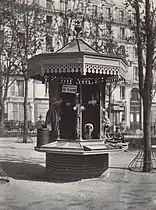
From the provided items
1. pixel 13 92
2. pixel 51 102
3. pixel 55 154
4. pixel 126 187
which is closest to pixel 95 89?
pixel 51 102

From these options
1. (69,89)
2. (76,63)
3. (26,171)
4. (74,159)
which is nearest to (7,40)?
(26,171)

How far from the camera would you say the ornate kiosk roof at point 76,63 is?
1070 cm

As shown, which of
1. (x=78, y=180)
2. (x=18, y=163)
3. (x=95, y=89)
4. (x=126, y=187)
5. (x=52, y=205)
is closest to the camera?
(x=52, y=205)

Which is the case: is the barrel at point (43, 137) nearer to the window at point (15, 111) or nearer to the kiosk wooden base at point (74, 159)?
the kiosk wooden base at point (74, 159)

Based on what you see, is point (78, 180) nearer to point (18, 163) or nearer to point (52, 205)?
point (52, 205)

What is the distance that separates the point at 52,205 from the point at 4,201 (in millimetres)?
973

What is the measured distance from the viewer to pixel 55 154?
11219mm

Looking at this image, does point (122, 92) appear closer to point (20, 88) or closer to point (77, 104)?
point (20, 88)

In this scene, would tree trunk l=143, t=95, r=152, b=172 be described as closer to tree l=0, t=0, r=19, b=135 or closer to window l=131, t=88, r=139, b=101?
tree l=0, t=0, r=19, b=135

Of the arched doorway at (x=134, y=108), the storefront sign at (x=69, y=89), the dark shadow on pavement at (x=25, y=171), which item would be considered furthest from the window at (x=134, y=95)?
the storefront sign at (x=69, y=89)

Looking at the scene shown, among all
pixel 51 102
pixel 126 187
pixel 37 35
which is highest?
pixel 37 35

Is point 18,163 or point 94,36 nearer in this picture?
point 18,163

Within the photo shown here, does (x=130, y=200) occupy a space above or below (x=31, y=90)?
below

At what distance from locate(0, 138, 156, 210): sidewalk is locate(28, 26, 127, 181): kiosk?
57cm
